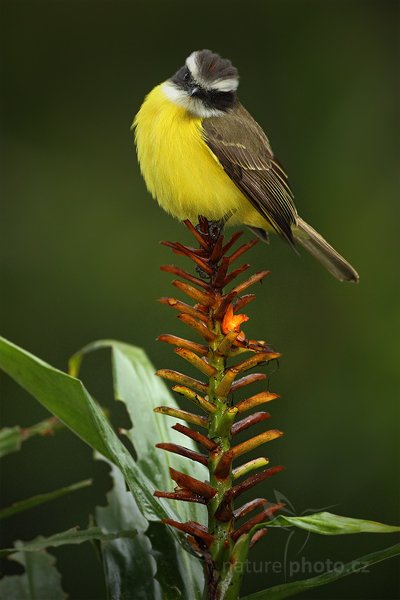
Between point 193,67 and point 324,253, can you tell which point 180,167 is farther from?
point 324,253

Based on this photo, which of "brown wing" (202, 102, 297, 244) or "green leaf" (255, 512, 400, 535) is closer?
"green leaf" (255, 512, 400, 535)

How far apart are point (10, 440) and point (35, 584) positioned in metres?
0.21

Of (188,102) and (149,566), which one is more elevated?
(188,102)

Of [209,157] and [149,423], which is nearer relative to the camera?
[149,423]

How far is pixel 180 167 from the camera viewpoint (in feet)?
6.72

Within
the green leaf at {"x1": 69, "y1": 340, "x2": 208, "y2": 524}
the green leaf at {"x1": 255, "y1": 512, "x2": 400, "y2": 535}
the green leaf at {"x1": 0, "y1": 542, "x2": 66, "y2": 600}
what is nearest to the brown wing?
the green leaf at {"x1": 69, "y1": 340, "x2": 208, "y2": 524}

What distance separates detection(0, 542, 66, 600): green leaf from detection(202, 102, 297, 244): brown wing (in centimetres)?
104

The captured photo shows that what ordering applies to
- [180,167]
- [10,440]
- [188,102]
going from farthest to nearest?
[188,102] < [180,167] < [10,440]

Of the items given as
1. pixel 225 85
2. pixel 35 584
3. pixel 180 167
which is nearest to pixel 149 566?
pixel 35 584

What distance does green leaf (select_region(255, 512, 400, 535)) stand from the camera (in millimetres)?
835

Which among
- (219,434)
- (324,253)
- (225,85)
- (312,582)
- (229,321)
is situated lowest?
(312,582)

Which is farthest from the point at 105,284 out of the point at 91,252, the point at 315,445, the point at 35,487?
the point at 315,445

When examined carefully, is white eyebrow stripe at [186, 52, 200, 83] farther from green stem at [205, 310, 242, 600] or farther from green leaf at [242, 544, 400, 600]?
green leaf at [242, 544, 400, 600]

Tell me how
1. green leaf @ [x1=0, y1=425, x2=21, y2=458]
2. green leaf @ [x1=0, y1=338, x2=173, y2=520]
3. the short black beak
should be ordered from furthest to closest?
the short black beak → green leaf @ [x1=0, y1=425, x2=21, y2=458] → green leaf @ [x1=0, y1=338, x2=173, y2=520]
